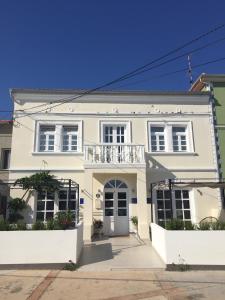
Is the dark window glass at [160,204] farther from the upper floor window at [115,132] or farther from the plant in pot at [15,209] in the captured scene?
the plant in pot at [15,209]

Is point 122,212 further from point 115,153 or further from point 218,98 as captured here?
point 218,98

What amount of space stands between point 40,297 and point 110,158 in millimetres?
7781

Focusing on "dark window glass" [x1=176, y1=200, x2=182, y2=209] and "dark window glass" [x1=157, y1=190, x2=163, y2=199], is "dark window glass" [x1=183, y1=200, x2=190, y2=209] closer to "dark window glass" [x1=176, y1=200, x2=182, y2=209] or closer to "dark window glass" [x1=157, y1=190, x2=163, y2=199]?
"dark window glass" [x1=176, y1=200, x2=182, y2=209]

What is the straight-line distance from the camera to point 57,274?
7020 millimetres

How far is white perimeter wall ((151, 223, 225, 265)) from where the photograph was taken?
7.36m

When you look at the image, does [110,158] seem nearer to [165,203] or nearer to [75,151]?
[75,151]

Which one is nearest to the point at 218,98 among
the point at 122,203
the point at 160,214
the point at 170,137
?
the point at 170,137

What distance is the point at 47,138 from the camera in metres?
13.8

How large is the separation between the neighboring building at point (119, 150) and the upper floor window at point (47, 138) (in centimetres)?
5

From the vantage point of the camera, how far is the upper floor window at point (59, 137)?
13.6 m

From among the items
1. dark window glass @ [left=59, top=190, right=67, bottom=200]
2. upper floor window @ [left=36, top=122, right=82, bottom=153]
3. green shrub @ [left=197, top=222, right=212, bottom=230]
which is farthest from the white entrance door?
green shrub @ [left=197, top=222, right=212, bottom=230]

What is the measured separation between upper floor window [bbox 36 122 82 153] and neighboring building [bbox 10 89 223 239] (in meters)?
0.05

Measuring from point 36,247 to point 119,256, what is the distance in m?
2.75

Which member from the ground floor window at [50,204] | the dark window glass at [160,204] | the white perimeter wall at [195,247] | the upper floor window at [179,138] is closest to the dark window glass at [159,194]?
the dark window glass at [160,204]
